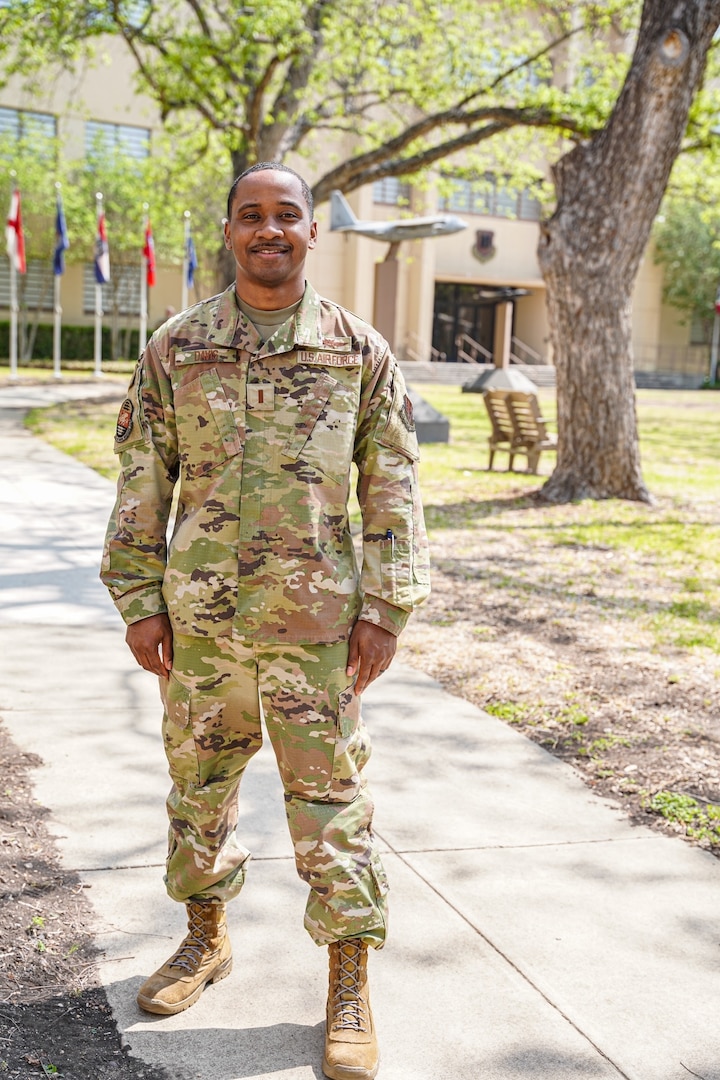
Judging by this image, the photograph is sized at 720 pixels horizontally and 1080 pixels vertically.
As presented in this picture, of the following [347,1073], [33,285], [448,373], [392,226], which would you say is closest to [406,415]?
[347,1073]

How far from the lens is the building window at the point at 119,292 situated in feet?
119

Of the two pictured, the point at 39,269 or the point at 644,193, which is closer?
the point at 644,193

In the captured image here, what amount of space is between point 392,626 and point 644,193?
29.8 feet

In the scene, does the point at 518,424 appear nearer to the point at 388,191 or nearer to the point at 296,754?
the point at 296,754

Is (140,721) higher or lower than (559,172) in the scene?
lower

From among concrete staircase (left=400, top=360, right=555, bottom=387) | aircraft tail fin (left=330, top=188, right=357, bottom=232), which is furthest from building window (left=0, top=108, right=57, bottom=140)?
aircraft tail fin (left=330, top=188, right=357, bottom=232)

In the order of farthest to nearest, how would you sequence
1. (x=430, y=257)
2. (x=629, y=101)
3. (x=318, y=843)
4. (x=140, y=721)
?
(x=430, y=257) < (x=629, y=101) < (x=140, y=721) < (x=318, y=843)

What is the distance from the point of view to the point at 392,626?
2605 mm

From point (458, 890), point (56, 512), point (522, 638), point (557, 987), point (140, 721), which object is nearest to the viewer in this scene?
point (557, 987)

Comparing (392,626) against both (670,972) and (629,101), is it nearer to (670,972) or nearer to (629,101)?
(670,972)

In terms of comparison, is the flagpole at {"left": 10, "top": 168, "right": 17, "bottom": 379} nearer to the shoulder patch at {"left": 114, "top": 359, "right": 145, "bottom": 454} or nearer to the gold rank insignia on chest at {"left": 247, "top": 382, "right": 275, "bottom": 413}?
the shoulder patch at {"left": 114, "top": 359, "right": 145, "bottom": 454}

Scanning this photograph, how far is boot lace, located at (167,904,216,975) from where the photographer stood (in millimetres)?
2783

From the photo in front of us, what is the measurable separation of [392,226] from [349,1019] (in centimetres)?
1687

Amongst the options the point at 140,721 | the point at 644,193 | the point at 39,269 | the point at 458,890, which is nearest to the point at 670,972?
the point at 458,890
